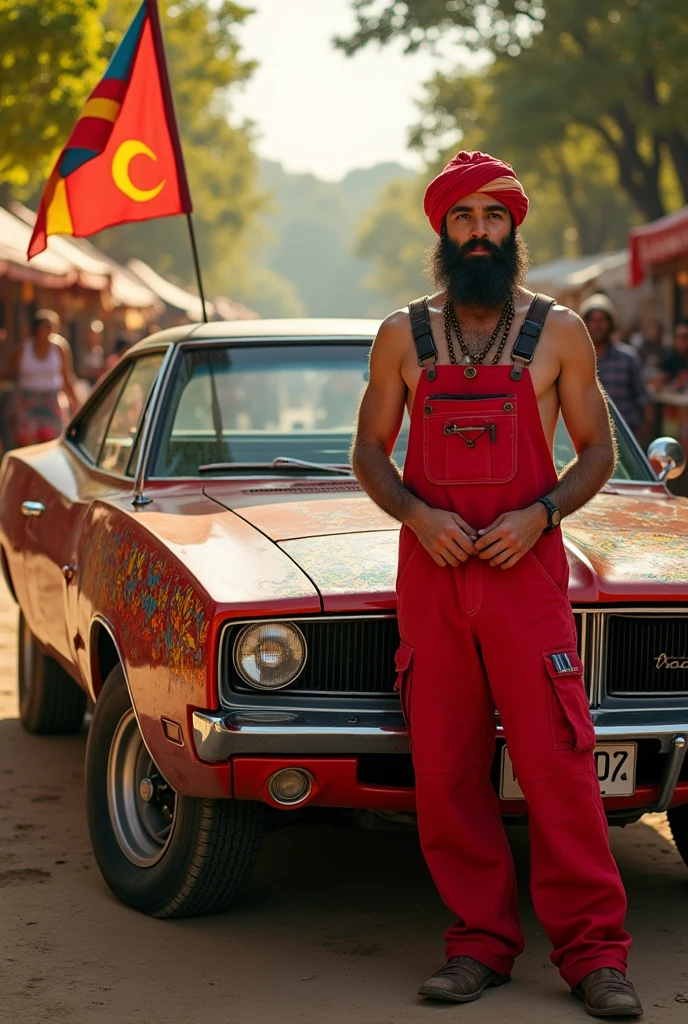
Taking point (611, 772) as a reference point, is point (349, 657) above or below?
above

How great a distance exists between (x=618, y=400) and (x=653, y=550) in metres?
5.92

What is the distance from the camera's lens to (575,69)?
28.0m

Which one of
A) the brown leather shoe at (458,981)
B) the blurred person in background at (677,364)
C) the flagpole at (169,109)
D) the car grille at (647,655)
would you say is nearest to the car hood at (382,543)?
the car grille at (647,655)

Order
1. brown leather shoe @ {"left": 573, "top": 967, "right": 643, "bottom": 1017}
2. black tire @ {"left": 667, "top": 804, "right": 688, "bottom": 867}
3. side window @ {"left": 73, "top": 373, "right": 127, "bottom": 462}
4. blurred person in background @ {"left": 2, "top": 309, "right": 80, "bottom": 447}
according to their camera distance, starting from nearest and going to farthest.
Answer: brown leather shoe @ {"left": 573, "top": 967, "right": 643, "bottom": 1017}, black tire @ {"left": 667, "top": 804, "right": 688, "bottom": 867}, side window @ {"left": 73, "top": 373, "right": 127, "bottom": 462}, blurred person in background @ {"left": 2, "top": 309, "right": 80, "bottom": 447}

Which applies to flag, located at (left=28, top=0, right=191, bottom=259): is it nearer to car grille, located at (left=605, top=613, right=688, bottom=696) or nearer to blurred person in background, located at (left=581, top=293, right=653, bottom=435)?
car grille, located at (left=605, top=613, right=688, bottom=696)

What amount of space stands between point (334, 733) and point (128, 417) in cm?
229

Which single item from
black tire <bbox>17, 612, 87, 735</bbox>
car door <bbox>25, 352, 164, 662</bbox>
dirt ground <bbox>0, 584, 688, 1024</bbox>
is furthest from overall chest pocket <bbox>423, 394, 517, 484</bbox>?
black tire <bbox>17, 612, 87, 735</bbox>

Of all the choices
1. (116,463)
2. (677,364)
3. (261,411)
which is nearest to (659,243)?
(677,364)

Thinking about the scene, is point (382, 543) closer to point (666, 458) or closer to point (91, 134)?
point (666, 458)

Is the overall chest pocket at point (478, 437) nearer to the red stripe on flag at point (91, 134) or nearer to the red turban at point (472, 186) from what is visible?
the red turban at point (472, 186)

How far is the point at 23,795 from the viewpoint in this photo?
18.0 feet

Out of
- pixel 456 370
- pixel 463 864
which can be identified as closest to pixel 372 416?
pixel 456 370

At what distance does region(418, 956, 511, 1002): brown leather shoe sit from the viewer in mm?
3545

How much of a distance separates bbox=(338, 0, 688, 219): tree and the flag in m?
20.2
